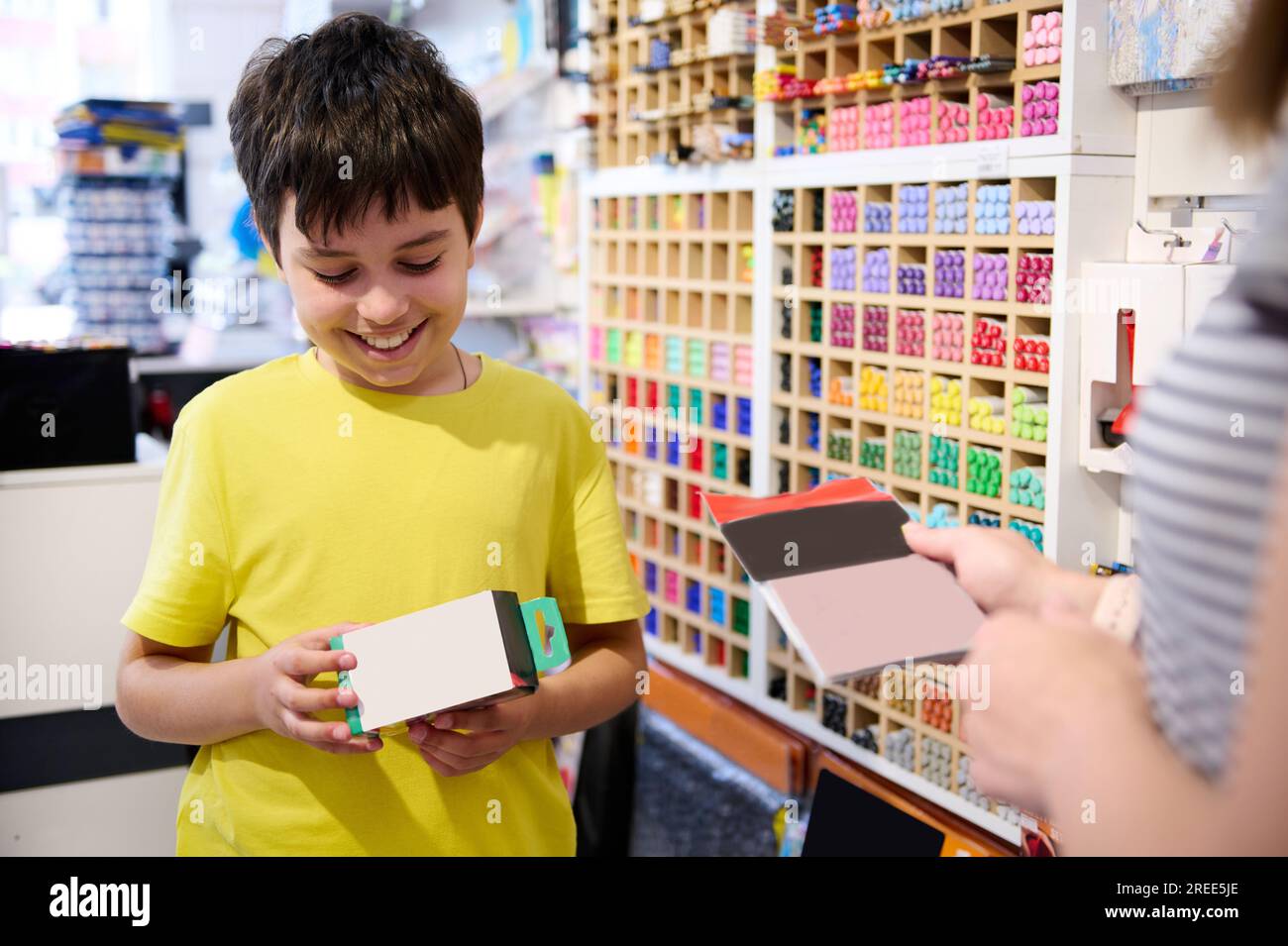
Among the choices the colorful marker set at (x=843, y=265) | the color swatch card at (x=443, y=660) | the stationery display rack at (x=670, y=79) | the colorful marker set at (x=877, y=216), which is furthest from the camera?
the stationery display rack at (x=670, y=79)

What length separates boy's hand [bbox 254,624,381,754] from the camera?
1.14 m

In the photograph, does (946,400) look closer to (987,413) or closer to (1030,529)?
(987,413)

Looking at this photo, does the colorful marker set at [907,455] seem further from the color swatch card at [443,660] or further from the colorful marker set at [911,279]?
the color swatch card at [443,660]

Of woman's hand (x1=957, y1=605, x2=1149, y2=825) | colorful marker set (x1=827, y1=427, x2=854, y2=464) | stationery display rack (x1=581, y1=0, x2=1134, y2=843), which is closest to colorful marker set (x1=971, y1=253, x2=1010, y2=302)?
stationery display rack (x1=581, y1=0, x2=1134, y2=843)

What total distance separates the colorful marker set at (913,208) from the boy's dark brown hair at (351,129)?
1211 mm

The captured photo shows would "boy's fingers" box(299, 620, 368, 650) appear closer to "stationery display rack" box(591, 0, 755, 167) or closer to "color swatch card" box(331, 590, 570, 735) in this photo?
"color swatch card" box(331, 590, 570, 735)

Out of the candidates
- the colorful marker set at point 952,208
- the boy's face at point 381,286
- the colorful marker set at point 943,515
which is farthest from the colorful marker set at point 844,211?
the boy's face at point 381,286

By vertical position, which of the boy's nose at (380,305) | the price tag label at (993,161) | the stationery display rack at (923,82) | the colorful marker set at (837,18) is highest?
the colorful marker set at (837,18)

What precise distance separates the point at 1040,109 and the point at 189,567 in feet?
4.93

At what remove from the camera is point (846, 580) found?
3.48 feet

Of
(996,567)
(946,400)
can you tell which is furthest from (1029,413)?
(996,567)

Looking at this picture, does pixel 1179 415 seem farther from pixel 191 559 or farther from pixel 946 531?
pixel 191 559

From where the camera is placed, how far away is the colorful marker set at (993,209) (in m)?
2.15

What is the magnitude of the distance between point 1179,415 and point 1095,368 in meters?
1.48
